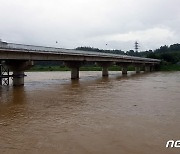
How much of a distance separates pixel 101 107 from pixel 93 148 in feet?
33.6

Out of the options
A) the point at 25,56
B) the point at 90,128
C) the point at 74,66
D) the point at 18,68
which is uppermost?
the point at 25,56

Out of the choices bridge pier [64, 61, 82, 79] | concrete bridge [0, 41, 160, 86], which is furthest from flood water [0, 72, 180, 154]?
bridge pier [64, 61, 82, 79]

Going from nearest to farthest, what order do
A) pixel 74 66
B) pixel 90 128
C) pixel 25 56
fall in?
pixel 90 128, pixel 25 56, pixel 74 66

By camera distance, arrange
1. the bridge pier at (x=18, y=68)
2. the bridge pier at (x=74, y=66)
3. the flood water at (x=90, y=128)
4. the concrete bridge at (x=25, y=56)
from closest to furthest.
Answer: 1. the flood water at (x=90, y=128)
2. the concrete bridge at (x=25, y=56)
3. the bridge pier at (x=18, y=68)
4. the bridge pier at (x=74, y=66)

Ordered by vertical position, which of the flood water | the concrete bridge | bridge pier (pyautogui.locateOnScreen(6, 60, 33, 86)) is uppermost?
the concrete bridge

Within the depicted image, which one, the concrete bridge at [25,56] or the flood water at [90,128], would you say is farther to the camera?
the concrete bridge at [25,56]

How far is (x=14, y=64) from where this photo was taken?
43.1 metres

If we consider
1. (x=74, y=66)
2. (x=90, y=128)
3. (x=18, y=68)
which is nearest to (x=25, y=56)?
(x=18, y=68)

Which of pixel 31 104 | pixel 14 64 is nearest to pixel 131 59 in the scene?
pixel 14 64

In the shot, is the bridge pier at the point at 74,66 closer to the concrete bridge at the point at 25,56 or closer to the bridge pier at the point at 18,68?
the concrete bridge at the point at 25,56

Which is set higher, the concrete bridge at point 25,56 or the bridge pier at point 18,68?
the concrete bridge at point 25,56

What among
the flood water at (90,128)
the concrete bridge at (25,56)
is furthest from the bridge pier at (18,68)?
the flood water at (90,128)

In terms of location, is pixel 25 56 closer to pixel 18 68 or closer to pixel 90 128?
pixel 18 68

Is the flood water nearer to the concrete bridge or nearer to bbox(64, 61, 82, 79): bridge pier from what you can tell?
the concrete bridge
